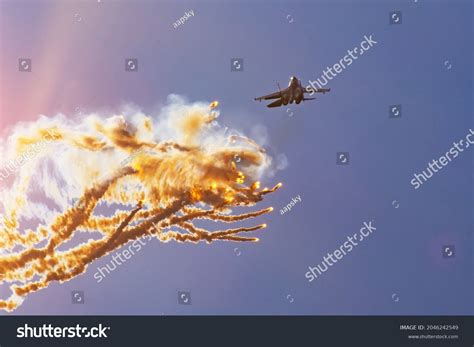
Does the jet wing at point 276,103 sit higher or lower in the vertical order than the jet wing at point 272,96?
lower

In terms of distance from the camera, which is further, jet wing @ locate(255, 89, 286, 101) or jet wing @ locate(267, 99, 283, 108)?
jet wing @ locate(267, 99, 283, 108)

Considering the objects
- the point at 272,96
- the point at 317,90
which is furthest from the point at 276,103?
the point at 317,90

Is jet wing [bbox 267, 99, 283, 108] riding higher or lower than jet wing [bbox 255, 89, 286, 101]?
lower

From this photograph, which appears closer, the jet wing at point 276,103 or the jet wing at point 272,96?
the jet wing at point 272,96

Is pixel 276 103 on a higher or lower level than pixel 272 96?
lower

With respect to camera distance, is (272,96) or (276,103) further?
(276,103)

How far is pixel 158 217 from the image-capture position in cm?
5112

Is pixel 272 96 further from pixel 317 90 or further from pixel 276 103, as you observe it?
pixel 317 90
